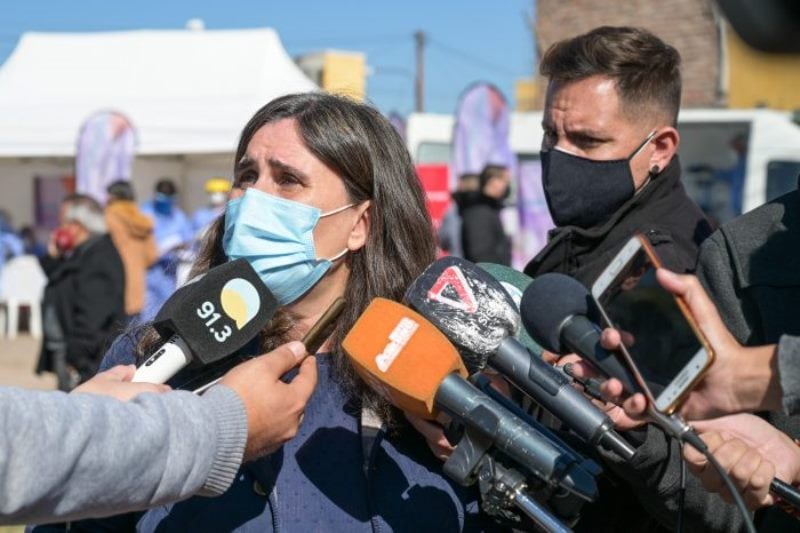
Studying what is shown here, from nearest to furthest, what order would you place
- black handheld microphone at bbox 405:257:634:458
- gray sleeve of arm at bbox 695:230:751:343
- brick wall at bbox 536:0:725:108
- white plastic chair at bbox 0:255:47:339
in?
black handheld microphone at bbox 405:257:634:458, gray sleeve of arm at bbox 695:230:751:343, white plastic chair at bbox 0:255:47:339, brick wall at bbox 536:0:725:108

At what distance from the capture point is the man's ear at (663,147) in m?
3.40

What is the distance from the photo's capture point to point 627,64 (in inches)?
134

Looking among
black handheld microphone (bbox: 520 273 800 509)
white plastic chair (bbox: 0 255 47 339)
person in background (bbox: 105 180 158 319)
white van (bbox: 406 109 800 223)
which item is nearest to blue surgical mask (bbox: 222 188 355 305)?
black handheld microphone (bbox: 520 273 800 509)

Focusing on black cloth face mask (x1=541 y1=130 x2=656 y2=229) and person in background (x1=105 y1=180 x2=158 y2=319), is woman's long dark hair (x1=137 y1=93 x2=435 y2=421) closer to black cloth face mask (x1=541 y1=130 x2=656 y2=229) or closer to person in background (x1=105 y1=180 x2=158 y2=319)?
black cloth face mask (x1=541 y1=130 x2=656 y2=229)

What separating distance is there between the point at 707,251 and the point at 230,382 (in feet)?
3.83

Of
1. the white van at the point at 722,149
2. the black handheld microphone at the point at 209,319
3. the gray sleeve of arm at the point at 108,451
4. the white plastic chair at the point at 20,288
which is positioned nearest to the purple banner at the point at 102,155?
the white van at the point at 722,149

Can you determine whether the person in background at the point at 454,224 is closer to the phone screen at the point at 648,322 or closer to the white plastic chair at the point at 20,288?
the phone screen at the point at 648,322

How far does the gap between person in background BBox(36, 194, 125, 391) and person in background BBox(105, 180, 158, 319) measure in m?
0.56

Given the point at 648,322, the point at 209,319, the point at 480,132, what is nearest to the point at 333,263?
the point at 209,319

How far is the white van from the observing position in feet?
40.8

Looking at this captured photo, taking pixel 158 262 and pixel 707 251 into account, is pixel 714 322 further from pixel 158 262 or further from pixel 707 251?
pixel 158 262

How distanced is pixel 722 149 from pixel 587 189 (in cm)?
1079

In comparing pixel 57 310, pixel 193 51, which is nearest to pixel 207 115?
pixel 193 51

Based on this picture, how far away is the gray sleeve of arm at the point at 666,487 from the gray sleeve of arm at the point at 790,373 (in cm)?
47
